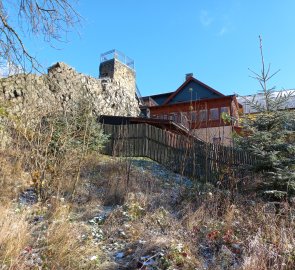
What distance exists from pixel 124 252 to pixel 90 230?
32.1 inches

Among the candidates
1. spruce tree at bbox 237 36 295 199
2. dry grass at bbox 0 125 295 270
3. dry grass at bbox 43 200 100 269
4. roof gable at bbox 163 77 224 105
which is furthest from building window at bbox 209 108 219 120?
dry grass at bbox 43 200 100 269

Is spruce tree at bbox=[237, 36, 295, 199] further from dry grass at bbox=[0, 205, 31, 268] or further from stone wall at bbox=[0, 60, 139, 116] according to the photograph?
stone wall at bbox=[0, 60, 139, 116]

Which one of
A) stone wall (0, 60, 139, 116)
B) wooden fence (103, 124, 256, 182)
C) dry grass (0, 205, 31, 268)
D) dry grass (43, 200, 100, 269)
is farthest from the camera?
stone wall (0, 60, 139, 116)

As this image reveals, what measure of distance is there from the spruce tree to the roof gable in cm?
2523

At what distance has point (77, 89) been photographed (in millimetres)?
22094

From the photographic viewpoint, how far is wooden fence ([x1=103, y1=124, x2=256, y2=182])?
1056cm

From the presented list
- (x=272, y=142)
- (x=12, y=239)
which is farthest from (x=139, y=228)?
(x=272, y=142)

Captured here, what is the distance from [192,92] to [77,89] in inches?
594

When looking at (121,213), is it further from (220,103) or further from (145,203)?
(220,103)

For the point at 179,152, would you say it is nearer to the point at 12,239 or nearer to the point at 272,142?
the point at 272,142

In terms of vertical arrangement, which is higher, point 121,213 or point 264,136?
point 264,136

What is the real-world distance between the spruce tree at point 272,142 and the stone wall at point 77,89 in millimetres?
8596

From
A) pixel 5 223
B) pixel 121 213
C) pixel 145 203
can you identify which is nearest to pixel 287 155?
pixel 145 203

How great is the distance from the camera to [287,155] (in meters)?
7.82
